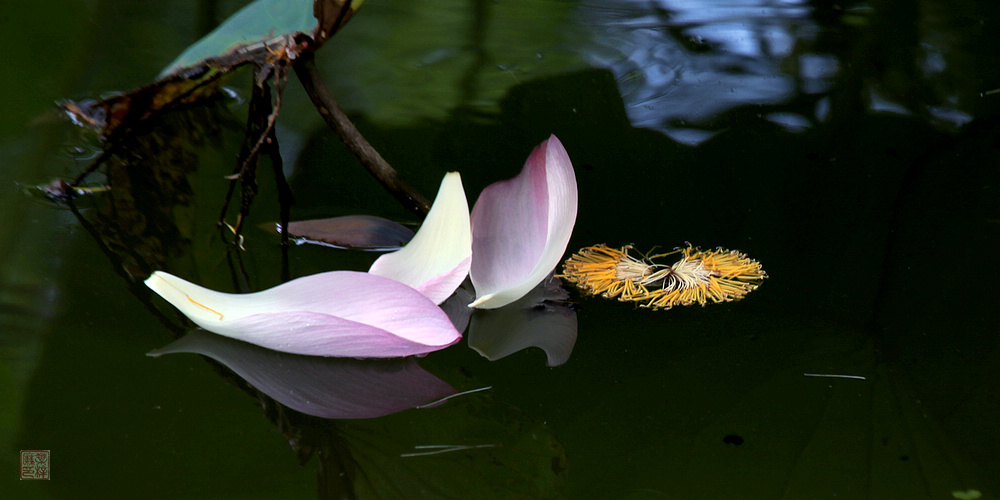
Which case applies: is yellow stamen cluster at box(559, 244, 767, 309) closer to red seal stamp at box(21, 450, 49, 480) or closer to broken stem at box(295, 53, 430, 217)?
broken stem at box(295, 53, 430, 217)

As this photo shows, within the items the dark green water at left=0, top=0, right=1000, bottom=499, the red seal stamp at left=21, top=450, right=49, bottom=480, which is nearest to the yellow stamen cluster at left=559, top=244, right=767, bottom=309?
the dark green water at left=0, top=0, right=1000, bottom=499

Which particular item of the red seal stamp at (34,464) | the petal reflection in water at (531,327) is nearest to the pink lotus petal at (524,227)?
the petal reflection in water at (531,327)

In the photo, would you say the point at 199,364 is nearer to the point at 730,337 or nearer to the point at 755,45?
the point at 730,337

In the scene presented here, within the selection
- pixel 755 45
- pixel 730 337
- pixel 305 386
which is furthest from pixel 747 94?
pixel 305 386

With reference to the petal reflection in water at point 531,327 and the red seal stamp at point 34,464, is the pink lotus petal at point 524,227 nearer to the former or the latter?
the petal reflection in water at point 531,327

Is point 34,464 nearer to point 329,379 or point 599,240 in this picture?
point 329,379

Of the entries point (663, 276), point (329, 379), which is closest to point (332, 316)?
point (329, 379)
